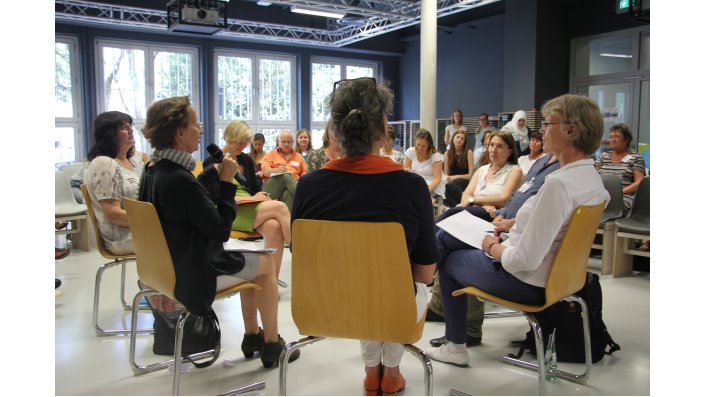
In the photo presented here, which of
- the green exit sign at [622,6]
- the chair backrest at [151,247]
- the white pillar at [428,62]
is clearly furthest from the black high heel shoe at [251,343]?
the green exit sign at [622,6]

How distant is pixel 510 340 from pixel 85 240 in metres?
4.24

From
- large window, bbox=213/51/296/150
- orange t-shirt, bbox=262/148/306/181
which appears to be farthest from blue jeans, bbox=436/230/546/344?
large window, bbox=213/51/296/150

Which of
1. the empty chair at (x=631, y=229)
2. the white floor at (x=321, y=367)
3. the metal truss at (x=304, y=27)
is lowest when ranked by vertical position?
the white floor at (x=321, y=367)

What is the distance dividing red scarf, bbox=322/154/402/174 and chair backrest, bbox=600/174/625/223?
3333 mm

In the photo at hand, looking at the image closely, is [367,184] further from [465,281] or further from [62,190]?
[62,190]

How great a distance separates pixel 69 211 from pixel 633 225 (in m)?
4.91

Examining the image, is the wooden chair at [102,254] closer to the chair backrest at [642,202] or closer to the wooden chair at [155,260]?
the wooden chair at [155,260]

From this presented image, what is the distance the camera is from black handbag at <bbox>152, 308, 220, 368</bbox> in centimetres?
259

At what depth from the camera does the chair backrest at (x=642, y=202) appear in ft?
14.2

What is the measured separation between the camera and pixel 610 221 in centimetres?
438

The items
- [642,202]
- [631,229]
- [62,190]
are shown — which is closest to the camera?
[631,229]

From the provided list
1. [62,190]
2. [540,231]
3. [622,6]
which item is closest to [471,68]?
[622,6]

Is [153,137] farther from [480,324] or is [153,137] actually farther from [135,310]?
[480,324]

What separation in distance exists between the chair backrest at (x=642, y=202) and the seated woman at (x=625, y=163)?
166 mm
